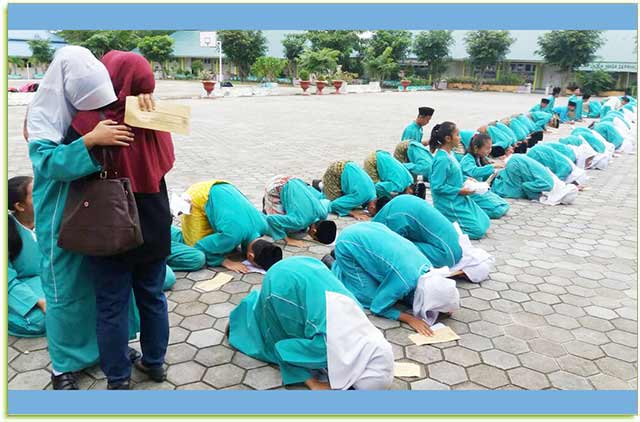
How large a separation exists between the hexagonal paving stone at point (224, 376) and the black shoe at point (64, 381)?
56 centimetres

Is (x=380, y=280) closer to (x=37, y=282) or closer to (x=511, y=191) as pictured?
(x=37, y=282)

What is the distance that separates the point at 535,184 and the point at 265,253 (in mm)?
3819

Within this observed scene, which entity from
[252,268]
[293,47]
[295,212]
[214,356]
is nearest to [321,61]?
[293,47]

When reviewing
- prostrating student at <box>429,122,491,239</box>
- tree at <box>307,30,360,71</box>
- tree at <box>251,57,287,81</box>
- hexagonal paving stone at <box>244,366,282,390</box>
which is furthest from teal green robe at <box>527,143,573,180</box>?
tree at <box>251,57,287,81</box>

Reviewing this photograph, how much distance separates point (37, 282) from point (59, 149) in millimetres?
1284

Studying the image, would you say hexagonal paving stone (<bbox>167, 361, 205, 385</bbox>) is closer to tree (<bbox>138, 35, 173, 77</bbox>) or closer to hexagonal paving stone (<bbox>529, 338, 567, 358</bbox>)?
hexagonal paving stone (<bbox>529, 338, 567, 358</bbox>)

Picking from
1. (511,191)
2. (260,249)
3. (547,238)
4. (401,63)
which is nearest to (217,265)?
(260,249)

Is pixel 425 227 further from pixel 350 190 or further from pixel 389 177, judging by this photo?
pixel 389 177

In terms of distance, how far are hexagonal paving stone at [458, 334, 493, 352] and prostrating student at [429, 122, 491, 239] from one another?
181cm

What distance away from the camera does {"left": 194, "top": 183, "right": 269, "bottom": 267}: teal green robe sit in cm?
351

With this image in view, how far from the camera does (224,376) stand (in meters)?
2.39

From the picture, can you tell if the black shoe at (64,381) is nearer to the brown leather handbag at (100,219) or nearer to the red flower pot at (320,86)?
the brown leather handbag at (100,219)

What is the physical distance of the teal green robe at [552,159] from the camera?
640cm

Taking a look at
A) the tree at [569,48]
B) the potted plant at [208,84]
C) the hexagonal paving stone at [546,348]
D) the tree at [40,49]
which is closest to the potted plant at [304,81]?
the potted plant at [208,84]
